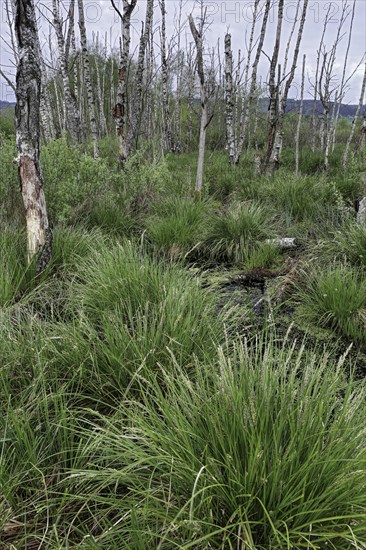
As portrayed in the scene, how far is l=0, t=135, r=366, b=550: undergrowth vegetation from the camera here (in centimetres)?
133

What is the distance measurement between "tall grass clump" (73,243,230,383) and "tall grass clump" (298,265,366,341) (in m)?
1.25

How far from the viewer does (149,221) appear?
19.8 ft

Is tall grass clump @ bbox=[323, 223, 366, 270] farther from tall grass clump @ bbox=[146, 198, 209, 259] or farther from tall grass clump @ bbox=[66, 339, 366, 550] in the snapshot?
tall grass clump @ bbox=[66, 339, 366, 550]

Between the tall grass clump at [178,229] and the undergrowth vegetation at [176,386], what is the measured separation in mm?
36

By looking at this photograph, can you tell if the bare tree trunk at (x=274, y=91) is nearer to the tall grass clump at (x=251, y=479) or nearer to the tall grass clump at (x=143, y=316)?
the tall grass clump at (x=143, y=316)

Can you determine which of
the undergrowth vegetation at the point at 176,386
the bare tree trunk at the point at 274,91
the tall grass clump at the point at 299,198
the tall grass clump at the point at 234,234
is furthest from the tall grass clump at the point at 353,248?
the bare tree trunk at the point at 274,91

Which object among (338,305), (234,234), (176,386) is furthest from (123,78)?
(176,386)

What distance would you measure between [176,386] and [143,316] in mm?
525

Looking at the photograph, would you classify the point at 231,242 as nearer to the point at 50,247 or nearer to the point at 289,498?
the point at 50,247

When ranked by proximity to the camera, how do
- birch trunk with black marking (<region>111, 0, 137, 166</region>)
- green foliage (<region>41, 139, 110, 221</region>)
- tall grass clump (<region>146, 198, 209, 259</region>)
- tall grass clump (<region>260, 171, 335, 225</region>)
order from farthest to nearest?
birch trunk with black marking (<region>111, 0, 137, 166</region>)
tall grass clump (<region>260, 171, 335, 225</region>)
tall grass clump (<region>146, 198, 209, 259</region>)
green foliage (<region>41, 139, 110, 221</region>)

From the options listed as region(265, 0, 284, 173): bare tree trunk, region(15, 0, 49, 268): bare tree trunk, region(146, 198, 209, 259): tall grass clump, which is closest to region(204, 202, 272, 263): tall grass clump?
region(146, 198, 209, 259): tall grass clump

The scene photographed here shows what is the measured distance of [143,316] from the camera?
2471mm

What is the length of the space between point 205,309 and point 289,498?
1.63 metres

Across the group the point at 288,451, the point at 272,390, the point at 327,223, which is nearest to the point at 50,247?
the point at 272,390
